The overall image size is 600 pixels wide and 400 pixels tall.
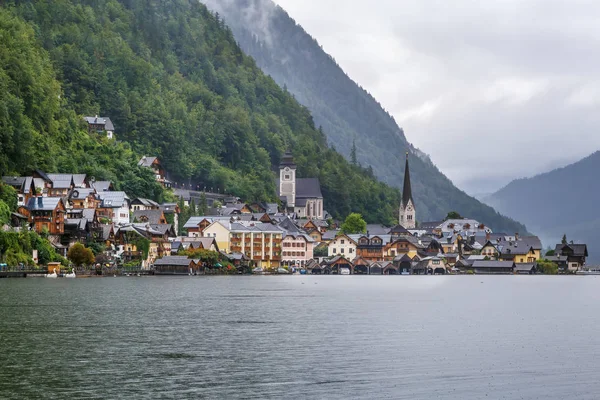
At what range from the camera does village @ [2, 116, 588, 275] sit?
411 feet

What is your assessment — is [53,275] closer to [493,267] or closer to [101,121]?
[101,121]

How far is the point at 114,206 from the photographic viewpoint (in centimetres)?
14488

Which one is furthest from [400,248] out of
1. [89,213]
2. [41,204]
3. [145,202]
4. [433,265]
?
[41,204]

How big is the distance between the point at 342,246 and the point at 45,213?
69.3 m

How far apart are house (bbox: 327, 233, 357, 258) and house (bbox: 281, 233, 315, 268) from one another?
5.24 metres

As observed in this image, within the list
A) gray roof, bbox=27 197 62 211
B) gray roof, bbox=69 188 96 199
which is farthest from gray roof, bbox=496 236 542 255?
gray roof, bbox=27 197 62 211

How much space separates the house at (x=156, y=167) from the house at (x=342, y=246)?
32.1 m

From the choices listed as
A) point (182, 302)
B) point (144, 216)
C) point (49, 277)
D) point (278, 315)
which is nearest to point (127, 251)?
point (144, 216)

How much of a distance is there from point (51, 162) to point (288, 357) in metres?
108

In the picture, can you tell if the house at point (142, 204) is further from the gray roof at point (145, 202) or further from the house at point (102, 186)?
the house at point (102, 186)

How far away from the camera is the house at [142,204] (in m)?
155

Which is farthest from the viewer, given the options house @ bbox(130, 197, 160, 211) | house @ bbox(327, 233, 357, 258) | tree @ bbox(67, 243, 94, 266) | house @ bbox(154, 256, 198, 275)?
house @ bbox(327, 233, 357, 258)

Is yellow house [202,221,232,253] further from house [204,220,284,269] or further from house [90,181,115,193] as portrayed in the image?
house [90,181,115,193]

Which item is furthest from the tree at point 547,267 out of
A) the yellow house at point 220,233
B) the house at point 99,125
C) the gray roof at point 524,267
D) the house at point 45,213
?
the house at point 45,213
